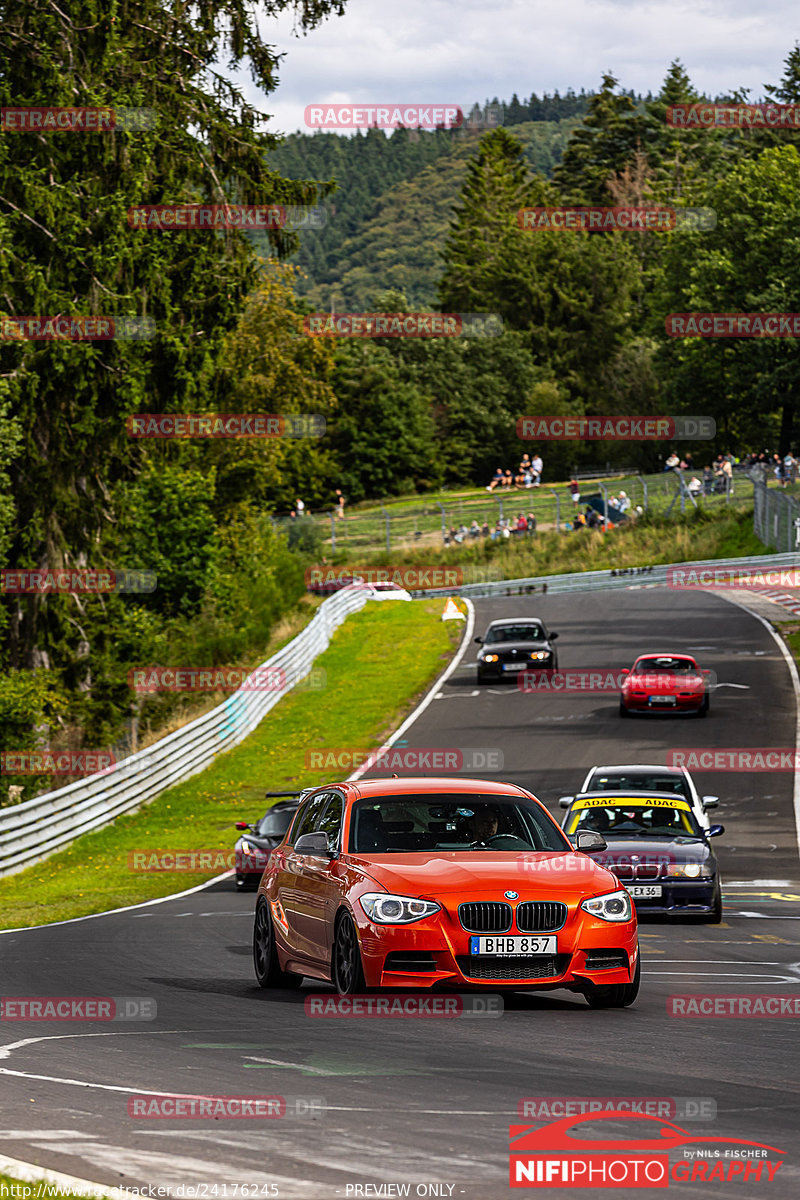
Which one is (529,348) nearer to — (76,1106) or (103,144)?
(103,144)

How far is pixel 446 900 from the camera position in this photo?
9641mm

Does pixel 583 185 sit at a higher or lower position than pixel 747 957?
higher

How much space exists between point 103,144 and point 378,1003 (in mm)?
25743

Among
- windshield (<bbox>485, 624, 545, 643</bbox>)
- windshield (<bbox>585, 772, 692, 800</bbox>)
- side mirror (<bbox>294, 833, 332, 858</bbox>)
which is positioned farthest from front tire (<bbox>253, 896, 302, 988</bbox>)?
windshield (<bbox>485, 624, 545, 643</bbox>)

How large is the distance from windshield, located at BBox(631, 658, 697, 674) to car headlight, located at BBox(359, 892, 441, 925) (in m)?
26.6

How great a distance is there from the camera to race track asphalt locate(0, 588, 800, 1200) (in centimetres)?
625

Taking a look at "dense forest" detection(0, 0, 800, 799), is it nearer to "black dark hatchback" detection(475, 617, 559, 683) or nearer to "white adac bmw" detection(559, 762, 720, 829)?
"black dark hatchback" detection(475, 617, 559, 683)

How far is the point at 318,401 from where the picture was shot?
232 ft

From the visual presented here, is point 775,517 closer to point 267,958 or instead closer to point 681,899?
point 681,899

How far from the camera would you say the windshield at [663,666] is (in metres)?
35.9

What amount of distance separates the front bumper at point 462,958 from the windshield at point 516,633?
30.8 m

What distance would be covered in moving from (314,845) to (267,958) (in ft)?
4.39

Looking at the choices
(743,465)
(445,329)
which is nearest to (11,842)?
(743,465)

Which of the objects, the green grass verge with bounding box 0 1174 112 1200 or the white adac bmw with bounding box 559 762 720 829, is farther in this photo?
the white adac bmw with bounding box 559 762 720 829
